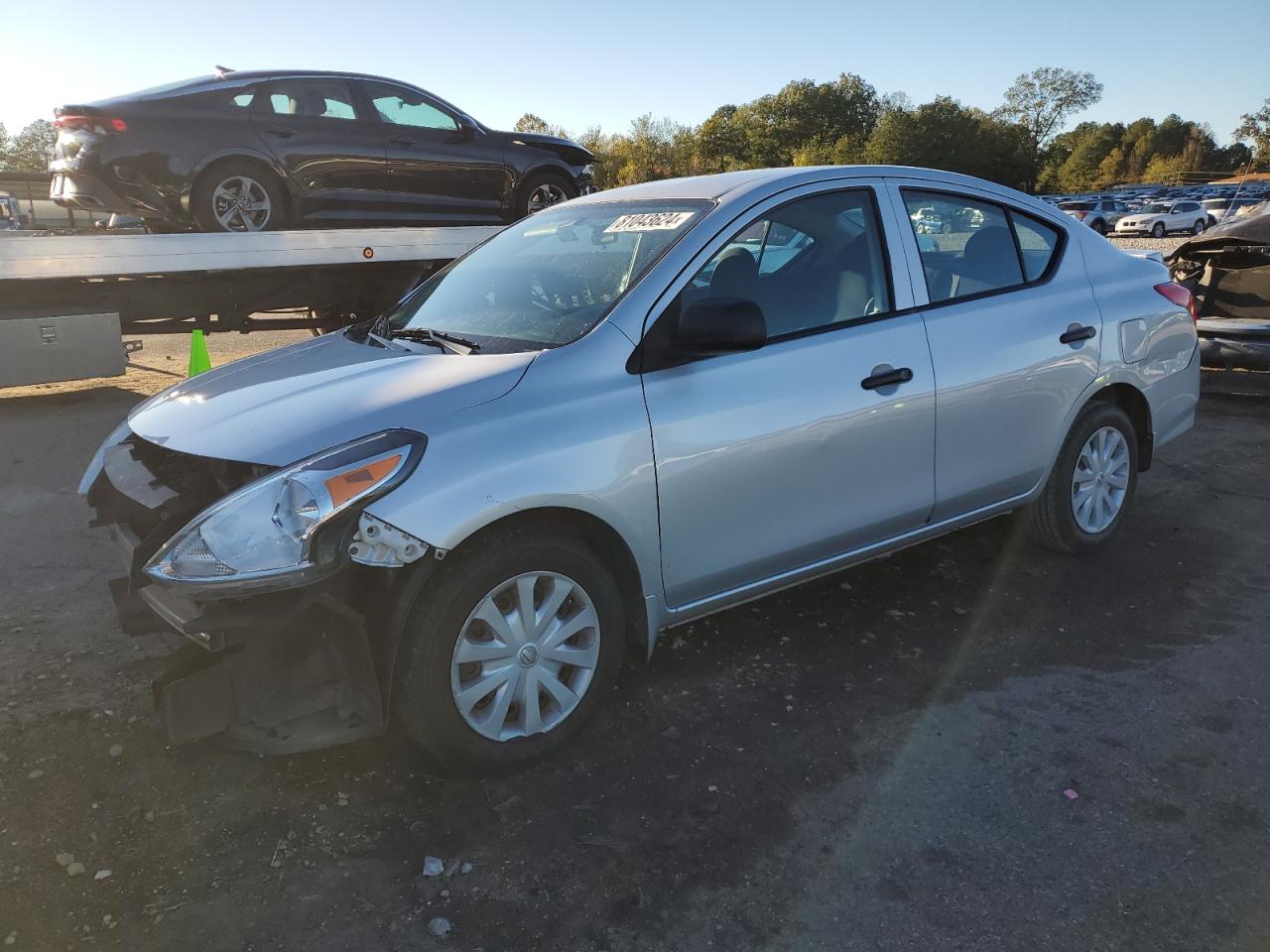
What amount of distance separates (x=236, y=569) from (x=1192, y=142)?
11560cm

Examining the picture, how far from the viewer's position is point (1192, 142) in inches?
3814

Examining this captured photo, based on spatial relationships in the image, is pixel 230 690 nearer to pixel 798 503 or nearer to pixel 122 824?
pixel 122 824

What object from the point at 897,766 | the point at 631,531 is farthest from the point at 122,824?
the point at 897,766

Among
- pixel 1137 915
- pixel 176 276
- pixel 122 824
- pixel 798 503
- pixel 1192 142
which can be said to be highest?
pixel 1192 142

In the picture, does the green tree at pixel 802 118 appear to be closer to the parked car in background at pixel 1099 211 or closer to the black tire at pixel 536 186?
the parked car in background at pixel 1099 211

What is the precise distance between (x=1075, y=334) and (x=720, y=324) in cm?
200

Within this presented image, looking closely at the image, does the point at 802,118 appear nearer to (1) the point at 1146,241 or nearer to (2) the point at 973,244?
(1) the point at 1146,241

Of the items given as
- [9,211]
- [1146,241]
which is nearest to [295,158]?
[9,211]

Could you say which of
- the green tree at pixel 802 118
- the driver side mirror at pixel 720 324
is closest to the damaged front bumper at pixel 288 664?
the driver side mirror at pixel 720 324

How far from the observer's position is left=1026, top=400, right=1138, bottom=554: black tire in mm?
4227

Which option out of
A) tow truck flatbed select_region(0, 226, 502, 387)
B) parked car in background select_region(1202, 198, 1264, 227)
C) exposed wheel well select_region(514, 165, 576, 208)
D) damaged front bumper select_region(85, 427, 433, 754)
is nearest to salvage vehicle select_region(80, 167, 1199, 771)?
damaged front bumper select_region(85, 427, 433, 754)

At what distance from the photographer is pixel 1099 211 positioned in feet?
137

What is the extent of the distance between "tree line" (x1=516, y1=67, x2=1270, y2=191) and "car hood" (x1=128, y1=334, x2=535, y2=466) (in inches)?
2419

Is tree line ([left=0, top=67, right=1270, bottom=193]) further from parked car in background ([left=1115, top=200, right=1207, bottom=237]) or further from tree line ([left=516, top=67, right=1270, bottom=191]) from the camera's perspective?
parked car in background ([left=1115, top=200, right=1207, bottom=237])
